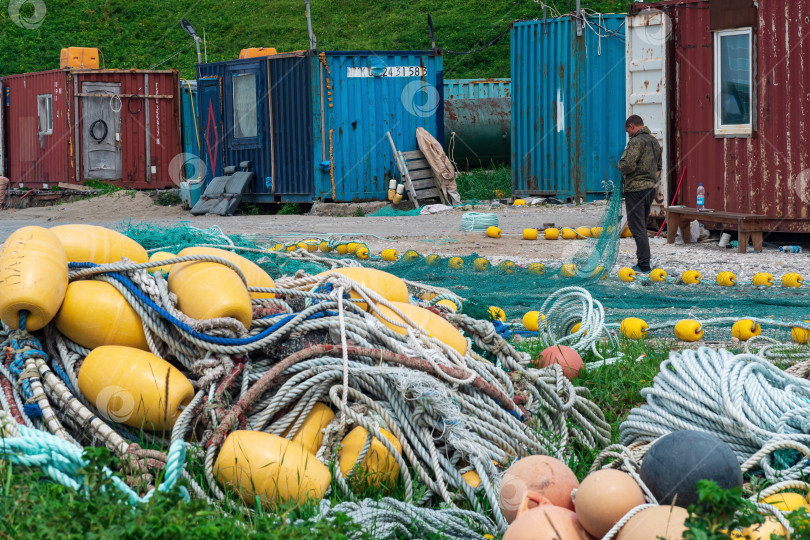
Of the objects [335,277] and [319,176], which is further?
[319,176]

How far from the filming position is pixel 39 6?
37.4 m

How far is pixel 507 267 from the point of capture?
33.0ft

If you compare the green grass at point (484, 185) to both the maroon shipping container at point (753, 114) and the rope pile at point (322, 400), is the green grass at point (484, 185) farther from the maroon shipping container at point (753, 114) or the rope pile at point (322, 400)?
the rope pile at point (322, 400)

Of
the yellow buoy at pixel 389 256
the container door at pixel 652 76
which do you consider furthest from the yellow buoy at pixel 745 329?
the container door at pixel 652 76

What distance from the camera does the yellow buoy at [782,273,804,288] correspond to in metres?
8.83

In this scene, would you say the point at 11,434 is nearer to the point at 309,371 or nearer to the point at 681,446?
Answer: the point at 309,371

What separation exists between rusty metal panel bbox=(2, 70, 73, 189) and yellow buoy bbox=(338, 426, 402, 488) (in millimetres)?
21337

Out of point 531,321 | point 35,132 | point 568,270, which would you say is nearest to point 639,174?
point 568,270

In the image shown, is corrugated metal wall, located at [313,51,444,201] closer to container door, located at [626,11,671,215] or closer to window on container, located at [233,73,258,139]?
window on container, located at [233,73,258,139]

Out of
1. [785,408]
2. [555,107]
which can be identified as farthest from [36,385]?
[555,107]

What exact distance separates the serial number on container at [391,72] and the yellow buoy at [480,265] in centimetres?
912

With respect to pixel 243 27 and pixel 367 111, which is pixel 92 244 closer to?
pixel 367 111

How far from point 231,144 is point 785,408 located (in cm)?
1821

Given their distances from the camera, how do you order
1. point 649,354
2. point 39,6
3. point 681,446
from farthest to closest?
point 39,6 < point 649,354 < point 681,446
